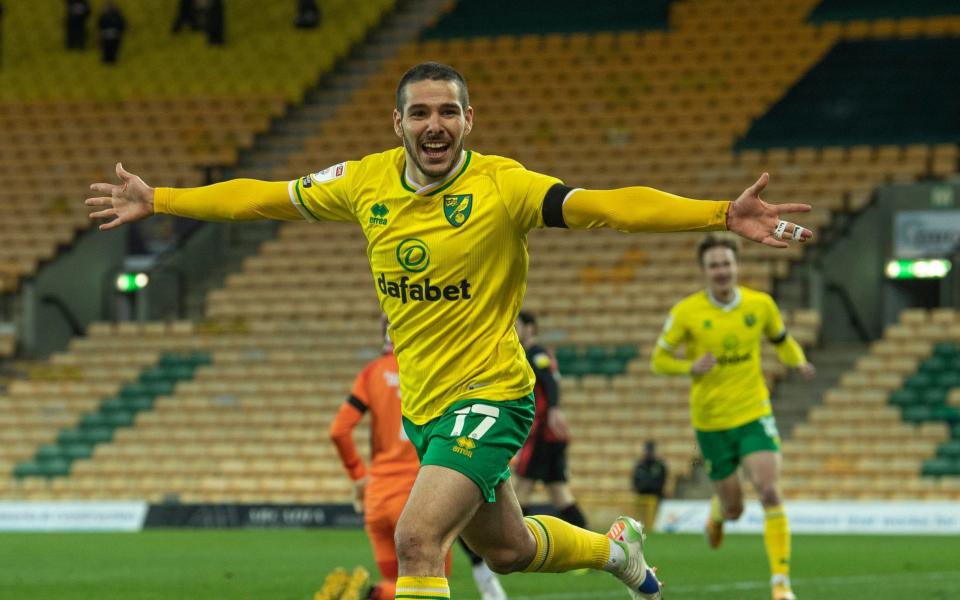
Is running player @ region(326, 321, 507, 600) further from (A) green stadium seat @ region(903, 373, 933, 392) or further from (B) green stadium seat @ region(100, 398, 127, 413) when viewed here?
→ (B) green stadium seat @ region(100, 398, 127, 413)

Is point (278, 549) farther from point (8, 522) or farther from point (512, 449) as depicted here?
point (512, 449)

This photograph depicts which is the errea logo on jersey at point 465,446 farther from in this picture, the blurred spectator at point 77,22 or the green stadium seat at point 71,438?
the blurred spectator at point 77,22

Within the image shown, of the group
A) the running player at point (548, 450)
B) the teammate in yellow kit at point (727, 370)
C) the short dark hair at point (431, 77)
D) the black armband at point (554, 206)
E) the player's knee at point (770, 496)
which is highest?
the short dark hair at point (431, 77)

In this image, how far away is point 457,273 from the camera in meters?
6.48

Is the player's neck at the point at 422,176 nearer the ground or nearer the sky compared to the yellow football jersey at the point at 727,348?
nearer the sky

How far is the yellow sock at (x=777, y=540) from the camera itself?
Answer: 1038 centimetres

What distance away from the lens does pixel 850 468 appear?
20.3 meters

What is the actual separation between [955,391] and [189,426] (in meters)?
10.2

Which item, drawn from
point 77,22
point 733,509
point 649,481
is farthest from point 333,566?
point 77,22

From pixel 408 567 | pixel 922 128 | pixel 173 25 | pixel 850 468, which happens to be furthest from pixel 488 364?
pixel 173 25

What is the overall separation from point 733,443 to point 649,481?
810cm

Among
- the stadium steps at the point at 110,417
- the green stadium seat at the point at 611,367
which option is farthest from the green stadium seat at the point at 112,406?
the green stadium seat at the point at 611,367

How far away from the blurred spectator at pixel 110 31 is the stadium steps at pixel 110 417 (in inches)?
295

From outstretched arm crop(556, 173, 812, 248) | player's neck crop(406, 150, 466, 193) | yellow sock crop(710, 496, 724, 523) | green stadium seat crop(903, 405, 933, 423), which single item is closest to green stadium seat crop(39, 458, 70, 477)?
green stadium seat crop(903, 405, 933, 423)
